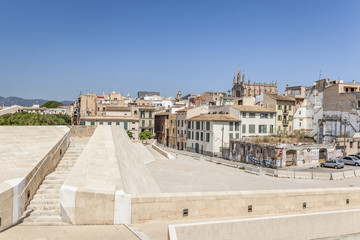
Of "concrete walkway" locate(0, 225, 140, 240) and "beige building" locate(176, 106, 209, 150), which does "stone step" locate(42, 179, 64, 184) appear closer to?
"concrete walkway" locate(0, 225, 140, 240)

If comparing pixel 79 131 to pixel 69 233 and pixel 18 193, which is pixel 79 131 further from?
pixel 69 233

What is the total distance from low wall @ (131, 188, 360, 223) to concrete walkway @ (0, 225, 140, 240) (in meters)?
1.00

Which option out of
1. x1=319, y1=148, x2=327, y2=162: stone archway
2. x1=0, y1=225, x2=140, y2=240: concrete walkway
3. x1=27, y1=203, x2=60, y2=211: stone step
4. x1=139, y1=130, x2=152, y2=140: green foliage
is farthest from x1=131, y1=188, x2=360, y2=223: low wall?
x1=139, y1=130, x2=152, y2=140: green foliage

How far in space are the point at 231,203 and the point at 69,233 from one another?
600 centimetres

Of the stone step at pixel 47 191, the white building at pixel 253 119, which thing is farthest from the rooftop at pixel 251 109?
the stone step at pixel 47 191

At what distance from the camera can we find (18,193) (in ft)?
31.1

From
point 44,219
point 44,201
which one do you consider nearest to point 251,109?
point 44,201

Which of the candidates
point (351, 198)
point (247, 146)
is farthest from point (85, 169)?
point (247, 146)

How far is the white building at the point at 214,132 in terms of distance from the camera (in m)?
46.7

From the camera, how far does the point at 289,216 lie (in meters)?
11.3

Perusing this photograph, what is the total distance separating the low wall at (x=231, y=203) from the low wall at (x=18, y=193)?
12.5 feet

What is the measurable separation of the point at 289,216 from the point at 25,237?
31.0ft

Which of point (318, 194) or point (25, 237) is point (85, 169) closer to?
point (25, 237)

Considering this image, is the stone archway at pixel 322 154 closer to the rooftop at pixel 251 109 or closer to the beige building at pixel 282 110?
the rooftop at pixel 251 109
